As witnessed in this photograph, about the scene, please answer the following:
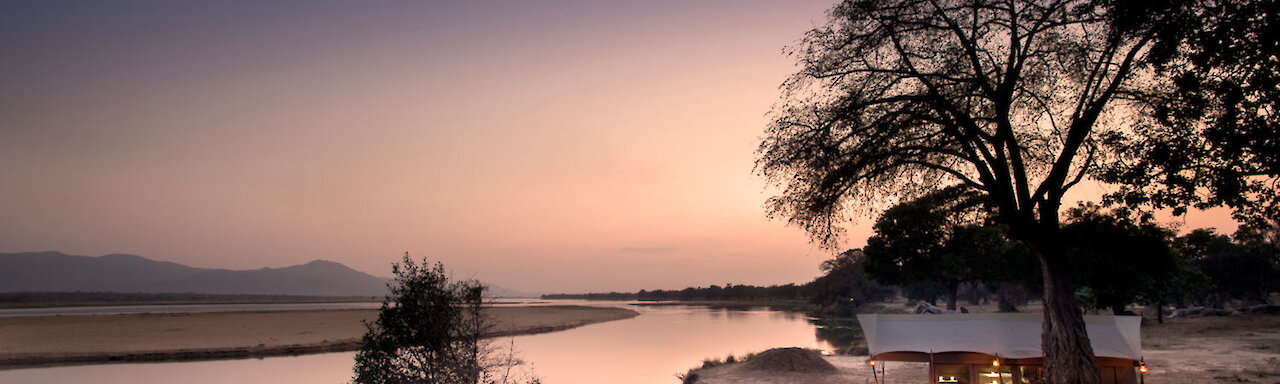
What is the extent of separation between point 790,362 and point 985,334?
10.2 meters

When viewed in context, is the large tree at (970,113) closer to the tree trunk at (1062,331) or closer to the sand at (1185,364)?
the tree trunk at (1062,331)

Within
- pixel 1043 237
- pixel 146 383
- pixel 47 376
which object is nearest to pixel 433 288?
pixel 1043 237

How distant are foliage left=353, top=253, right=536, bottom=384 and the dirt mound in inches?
543

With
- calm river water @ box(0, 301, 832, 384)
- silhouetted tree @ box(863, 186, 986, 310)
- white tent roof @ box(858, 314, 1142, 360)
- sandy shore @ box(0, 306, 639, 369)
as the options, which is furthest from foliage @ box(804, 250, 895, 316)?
white tent roof @ box(858, 314, 1142, 360)

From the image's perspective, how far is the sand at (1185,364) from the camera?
65.7 feet

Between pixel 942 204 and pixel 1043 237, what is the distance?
2881 mm

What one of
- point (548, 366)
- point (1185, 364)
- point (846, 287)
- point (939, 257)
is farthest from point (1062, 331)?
point (846, 287)

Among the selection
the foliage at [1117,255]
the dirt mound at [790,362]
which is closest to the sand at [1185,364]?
the dirt mound at [790,362]

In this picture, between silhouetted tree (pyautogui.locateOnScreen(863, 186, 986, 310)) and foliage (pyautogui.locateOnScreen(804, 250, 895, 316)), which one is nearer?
silhouetted tree (pyautogui.locateOnScreen(863, 186, 986, 310))

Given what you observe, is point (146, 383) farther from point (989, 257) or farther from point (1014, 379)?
point (989, 257)

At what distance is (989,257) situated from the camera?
176ft

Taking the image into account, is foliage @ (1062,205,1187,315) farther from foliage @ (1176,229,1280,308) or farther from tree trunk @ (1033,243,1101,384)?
tree trunk @ (1033,243,1101,384)

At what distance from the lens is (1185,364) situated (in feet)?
75.4

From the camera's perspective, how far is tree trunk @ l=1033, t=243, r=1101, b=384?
12828 millimetres
